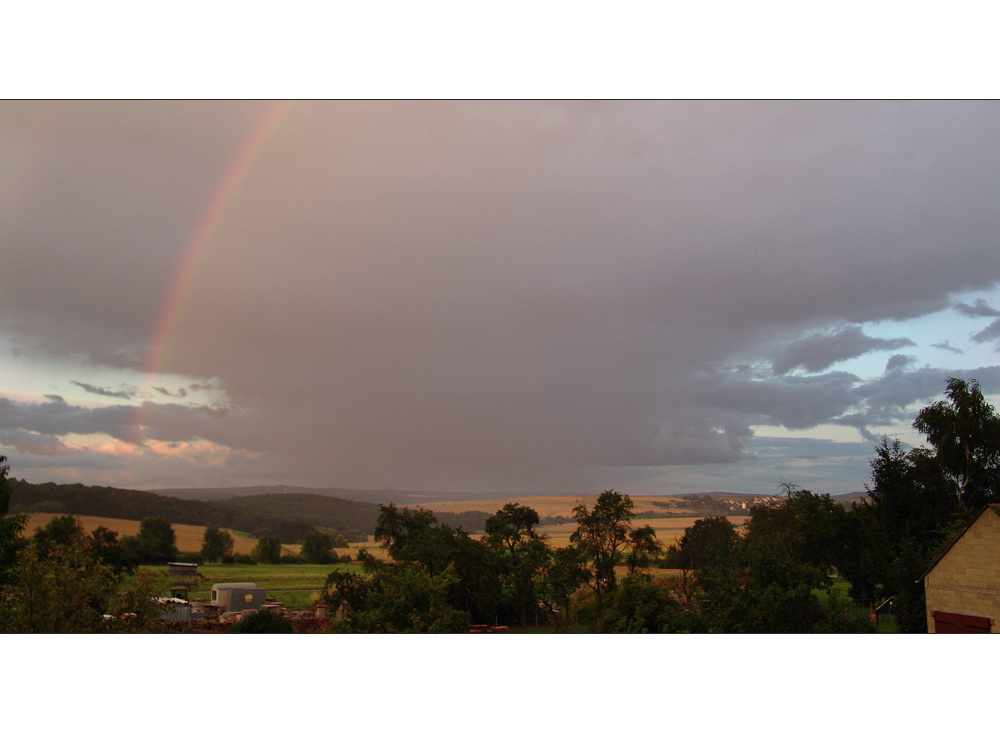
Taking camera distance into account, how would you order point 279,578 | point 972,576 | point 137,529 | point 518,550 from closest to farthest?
point 972,576 → point 518,550 → point 279,578 → point 137,529

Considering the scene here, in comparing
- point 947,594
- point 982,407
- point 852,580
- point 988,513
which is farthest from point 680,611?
point 982,407

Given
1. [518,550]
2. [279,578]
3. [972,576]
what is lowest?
[279,578]

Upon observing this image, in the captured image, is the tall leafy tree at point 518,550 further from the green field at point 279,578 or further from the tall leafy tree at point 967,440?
the tall leafy tree at point 967,440

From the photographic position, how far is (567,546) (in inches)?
1320

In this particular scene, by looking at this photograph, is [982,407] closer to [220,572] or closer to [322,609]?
[322,609]

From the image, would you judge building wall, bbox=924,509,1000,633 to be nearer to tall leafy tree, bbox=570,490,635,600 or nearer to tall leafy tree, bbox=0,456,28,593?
tall leafy tree, bbox=570,490,635,600

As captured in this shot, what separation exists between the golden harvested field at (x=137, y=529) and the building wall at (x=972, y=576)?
3793 centimetres

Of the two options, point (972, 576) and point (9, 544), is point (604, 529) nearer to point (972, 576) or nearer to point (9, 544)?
point (972, 576)

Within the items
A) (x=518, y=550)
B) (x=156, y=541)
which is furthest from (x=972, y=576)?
(x=156, y=541)

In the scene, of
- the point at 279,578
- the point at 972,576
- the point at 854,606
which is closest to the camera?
the point at 972,576

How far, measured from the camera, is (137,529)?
136 feet

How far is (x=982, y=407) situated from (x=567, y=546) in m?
25.7

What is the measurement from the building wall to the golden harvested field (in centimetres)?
3793

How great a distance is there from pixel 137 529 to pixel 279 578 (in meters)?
12.4
